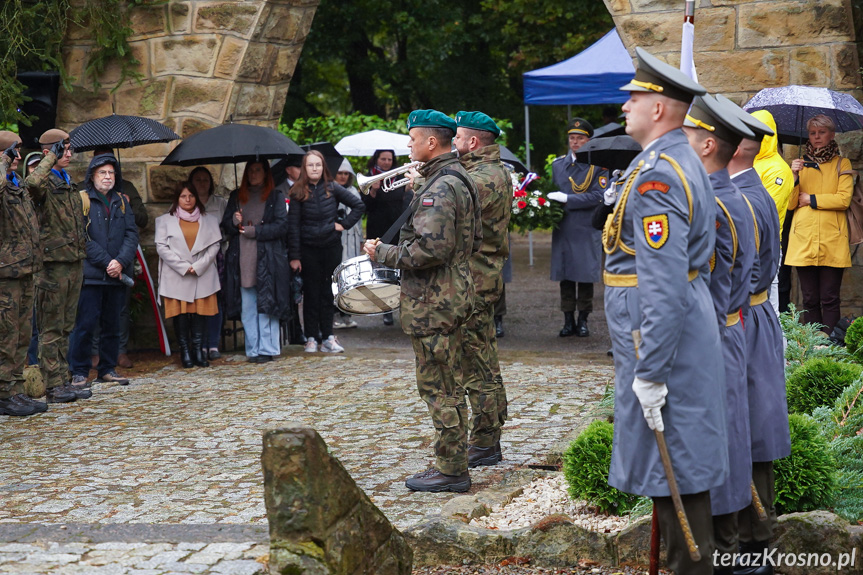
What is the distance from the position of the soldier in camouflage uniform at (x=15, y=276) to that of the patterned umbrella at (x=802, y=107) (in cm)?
516

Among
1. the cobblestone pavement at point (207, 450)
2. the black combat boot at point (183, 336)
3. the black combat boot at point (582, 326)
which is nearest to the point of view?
the cobblestone pavement at point (207, 450)

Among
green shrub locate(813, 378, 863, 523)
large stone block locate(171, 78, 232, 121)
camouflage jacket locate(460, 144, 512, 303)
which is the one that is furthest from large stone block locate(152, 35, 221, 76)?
green shrub locate(813, 378, 863, 523)


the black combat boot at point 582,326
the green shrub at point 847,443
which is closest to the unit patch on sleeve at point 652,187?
the green shrub at point 847,443

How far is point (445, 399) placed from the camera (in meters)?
5.56

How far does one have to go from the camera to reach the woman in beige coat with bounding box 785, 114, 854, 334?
8.66 m

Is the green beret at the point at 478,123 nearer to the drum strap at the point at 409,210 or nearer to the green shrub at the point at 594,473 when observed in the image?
the drum strap at the point at 409,210

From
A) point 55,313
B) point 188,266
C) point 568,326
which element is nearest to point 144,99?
point 188,266

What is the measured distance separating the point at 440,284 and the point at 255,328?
467cm

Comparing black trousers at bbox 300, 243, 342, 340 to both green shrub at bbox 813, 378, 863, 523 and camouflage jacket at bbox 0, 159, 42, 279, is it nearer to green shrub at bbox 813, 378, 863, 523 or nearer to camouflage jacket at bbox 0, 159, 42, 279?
camouflage jacket at bbox 0, 159, 42, 279

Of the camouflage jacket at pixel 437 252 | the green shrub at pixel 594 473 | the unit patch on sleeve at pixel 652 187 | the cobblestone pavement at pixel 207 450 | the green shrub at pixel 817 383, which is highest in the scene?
the unit patch on sleeve at pixel 652 187

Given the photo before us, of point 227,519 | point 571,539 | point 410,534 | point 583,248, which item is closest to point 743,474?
point 571,539

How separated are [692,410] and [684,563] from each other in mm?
489

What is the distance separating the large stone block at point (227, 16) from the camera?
9.98 m

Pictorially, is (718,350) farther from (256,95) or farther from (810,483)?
(256,95)
